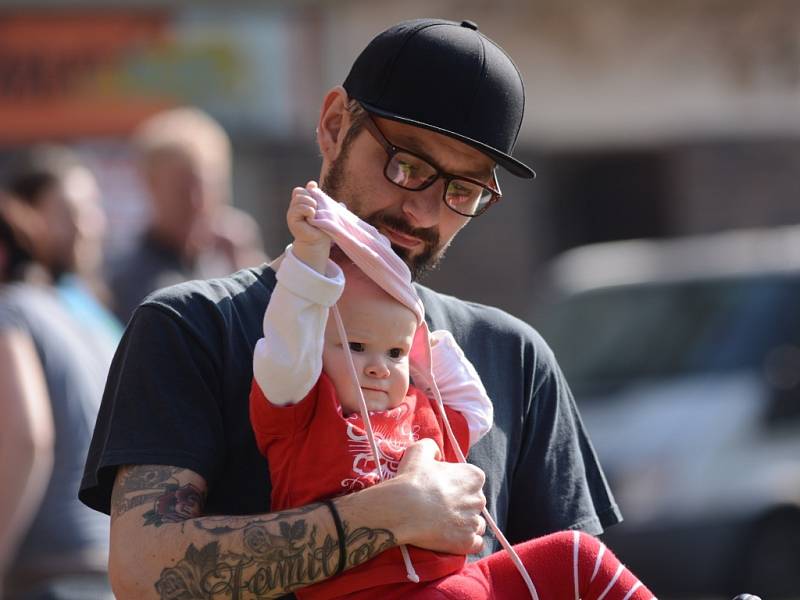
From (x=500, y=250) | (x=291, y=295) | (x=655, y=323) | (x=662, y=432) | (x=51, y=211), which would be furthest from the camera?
(x=500, y=250)

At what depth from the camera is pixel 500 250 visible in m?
14.1

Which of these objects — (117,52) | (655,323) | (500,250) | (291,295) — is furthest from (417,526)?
(500,250)

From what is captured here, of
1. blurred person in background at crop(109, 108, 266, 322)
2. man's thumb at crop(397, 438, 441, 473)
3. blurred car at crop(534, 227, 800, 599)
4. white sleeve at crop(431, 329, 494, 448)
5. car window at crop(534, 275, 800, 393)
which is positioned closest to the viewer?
man's thumb at crop(397, 438, 441, 473)

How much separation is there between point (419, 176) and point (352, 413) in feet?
1.50

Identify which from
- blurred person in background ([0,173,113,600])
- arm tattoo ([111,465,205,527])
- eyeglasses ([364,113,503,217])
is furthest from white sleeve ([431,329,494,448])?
blurred person in background ([0,173,113,600])

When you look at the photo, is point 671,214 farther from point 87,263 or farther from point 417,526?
point 417,526

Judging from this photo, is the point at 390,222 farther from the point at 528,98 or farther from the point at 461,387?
the point at 528,98

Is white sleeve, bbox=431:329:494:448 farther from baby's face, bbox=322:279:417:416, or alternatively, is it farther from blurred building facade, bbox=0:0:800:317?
blurred building facade, bbox=0:0:800:317

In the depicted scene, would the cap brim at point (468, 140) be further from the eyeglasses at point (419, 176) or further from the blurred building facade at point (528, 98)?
the blurred building facade at point (528, 98)

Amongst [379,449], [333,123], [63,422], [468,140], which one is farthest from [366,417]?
[63,422]

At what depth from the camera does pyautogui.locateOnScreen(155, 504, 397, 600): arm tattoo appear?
2.33 metres

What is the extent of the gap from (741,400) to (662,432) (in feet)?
1.49

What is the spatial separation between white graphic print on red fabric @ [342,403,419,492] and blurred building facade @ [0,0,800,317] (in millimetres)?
10017

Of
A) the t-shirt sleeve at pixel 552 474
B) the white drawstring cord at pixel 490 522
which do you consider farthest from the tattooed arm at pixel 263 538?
the t-shirt sleeve at pixel 552 474
